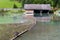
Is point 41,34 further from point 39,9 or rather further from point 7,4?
point 7,4

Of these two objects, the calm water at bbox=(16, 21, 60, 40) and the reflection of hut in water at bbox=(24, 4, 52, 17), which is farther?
the reflection of hut in water at bbox=(24, 4, 52, 17)

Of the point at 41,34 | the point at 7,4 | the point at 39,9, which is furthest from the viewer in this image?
the point at 7,4

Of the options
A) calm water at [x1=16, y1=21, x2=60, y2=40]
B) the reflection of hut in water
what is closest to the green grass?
the reflection of hut in water

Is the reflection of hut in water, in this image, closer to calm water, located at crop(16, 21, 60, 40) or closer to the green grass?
the green grass

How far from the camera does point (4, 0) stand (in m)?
83.3

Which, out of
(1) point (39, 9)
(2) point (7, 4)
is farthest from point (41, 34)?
(2) point (7, 4)

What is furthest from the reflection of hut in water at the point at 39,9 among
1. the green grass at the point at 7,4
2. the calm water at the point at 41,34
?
the calm water at the point at 41,34

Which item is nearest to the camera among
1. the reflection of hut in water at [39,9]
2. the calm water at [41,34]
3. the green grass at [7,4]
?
the calm water at [41,34]

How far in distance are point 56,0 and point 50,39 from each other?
4507 centimetres

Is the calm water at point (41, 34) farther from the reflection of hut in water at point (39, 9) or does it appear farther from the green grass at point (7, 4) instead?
the green grass at point (7, 4)

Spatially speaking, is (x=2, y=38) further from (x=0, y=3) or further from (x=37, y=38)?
(x=0, y=3)

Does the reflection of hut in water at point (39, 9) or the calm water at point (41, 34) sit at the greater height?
the calm water at point (41, 34)

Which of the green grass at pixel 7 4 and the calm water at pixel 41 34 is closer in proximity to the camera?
the calm water at pixel 41 34

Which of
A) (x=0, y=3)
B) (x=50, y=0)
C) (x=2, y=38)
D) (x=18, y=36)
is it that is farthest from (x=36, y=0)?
(x=2, y=38)
